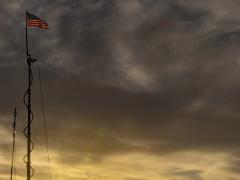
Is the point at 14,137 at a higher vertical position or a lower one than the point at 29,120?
higher

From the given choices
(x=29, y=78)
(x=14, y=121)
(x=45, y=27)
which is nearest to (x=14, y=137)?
(x=14, y=121)

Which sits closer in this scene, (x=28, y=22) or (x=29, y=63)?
(x=29, y=63)

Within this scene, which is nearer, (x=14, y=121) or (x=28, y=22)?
(x=28, y=22)

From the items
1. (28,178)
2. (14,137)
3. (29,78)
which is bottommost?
(28,178)

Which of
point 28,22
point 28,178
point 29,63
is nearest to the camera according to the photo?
point 28,178

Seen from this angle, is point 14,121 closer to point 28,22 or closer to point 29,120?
point 28,22

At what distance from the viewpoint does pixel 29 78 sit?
1377 inches

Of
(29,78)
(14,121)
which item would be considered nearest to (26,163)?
(29,78)

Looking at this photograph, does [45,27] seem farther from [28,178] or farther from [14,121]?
[14,121]

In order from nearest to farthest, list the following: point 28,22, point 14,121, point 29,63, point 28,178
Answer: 1. point 28,178
2. point 29,63
3. point 28,22
4. point 14,121

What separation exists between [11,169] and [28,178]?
3475cm

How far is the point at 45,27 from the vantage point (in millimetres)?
43375

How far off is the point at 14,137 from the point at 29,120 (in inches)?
1230

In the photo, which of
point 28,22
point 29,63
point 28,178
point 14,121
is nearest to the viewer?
point 28,178
